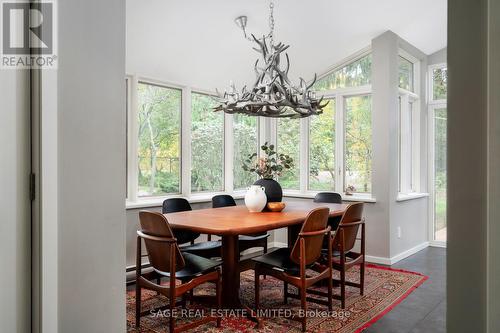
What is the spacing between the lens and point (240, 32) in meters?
4.38

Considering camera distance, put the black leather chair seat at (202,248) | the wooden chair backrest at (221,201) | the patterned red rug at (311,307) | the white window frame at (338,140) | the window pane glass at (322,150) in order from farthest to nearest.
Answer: the window pane glass at (322,150)
the white window frame at (338,140)
the wooden chair backrest at (221,201)
the black leather chair seat at (202,248)
the patterned red rug at (311,307)

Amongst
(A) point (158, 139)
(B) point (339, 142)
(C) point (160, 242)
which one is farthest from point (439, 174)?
(C) point (160, 242)

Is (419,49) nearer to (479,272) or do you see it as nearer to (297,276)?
(297,276)

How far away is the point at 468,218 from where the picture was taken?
0.56 meters

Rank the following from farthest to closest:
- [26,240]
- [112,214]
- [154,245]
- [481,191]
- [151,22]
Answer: [151,22] → [154,245] → [112,214] → [26,240] → [481,191]

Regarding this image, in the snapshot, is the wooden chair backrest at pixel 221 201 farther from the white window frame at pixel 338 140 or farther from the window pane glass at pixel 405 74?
the window pane glass at pixel 405 74

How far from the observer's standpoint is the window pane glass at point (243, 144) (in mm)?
5668

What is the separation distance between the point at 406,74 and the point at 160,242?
15.1 feet

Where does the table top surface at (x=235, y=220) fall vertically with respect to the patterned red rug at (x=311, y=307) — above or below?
above

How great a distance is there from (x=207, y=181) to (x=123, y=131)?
375 cm

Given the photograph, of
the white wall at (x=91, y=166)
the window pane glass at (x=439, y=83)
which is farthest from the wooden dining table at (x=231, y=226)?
the window pane glass at (x=439, y=83)

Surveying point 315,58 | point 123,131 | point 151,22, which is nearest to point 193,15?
point 151,22

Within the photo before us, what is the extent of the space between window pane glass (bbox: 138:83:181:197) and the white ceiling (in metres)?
0.24

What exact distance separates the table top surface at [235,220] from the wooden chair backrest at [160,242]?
0.72ft
